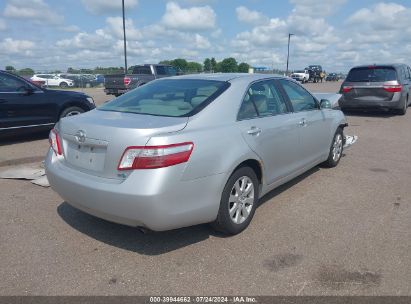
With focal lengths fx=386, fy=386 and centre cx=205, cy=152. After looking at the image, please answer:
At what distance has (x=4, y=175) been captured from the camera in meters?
5.86

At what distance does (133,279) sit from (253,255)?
1095 millimetres

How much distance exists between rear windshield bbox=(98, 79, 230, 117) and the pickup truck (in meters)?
15.5

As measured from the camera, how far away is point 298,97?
5191 millimetres

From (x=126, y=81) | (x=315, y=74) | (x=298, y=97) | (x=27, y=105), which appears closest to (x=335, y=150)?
(x=298, y=97)

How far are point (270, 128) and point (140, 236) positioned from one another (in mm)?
1799

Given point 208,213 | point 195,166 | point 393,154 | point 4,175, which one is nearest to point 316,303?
point 208,213

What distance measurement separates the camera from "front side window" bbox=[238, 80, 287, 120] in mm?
4071

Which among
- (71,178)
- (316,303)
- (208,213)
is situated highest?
(71,178)

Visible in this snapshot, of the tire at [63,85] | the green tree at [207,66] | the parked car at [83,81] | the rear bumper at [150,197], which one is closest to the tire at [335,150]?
the rear bumper at [150,197]

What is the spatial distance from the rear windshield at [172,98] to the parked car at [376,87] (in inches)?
385

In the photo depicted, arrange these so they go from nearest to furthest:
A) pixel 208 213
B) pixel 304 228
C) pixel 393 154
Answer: pixel 208 213, pixel 304 228, pixel 393 154

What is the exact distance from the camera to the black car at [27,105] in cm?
803

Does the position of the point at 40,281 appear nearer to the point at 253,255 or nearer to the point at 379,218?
the point at 253,255

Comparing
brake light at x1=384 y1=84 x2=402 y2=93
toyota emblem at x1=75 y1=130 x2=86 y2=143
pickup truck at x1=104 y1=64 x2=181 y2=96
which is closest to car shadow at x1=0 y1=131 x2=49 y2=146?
toyota emblem at x1=75 y1=130 x2=86 y2=143
